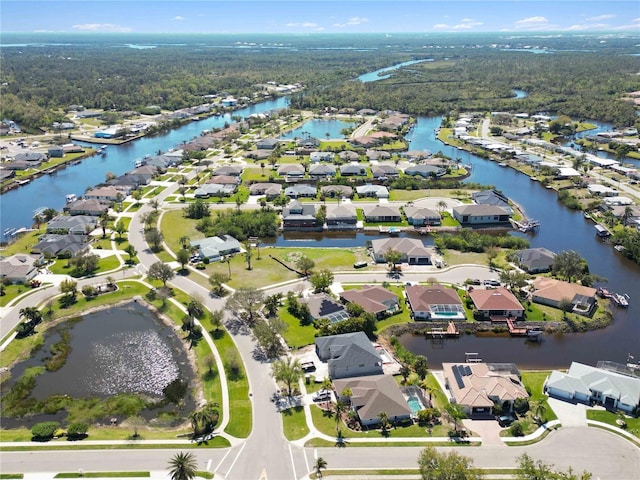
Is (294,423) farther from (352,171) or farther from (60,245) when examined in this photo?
(352,171)

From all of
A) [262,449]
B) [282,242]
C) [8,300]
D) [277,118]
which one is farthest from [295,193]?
[277,118]

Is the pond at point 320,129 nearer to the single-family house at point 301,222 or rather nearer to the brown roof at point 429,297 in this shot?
the single-family house at point 301,222

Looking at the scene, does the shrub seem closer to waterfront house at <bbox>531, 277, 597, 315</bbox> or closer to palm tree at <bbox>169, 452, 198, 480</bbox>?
palm tree at <bbox>169, 452, 198, 480</bbox>

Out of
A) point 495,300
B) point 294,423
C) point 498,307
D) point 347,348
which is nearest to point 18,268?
point 294,423

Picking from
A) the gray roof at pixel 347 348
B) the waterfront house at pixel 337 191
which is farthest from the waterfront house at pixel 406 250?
the waterfront house at pixel 337 191

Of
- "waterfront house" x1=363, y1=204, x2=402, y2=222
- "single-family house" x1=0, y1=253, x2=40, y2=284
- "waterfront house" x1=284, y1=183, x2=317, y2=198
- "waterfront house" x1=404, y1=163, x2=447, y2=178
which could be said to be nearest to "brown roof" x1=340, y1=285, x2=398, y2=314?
"waterfront house" x1=363, y1=204, x2=402, y2=222

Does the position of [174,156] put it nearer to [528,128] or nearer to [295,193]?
[295,193]
